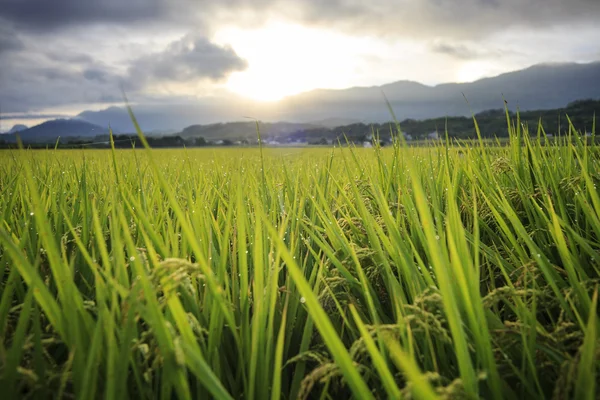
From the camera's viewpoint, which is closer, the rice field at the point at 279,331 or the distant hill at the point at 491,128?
A: the rice field at the point at 279,331

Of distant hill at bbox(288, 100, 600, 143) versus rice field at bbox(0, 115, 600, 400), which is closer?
rice field at bbox(0, 115, 600, 400)

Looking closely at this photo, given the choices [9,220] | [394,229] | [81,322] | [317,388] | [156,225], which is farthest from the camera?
[9,220]

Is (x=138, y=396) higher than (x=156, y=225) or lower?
lower

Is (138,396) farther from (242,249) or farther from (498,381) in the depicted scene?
(498,381)

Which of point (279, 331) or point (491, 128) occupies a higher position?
point (491, 128)

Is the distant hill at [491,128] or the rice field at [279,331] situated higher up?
the distant hill at [491,128]

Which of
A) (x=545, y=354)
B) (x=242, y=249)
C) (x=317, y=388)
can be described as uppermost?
(x=242, y=249)

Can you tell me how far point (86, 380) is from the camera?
0.63 metres

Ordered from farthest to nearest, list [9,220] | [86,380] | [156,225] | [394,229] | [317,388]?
1. [9,220]
2. [156,225]
3. [394,229]
4. [317,388]
5. [86,380]

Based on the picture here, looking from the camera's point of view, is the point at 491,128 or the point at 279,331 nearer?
the point at 279,331

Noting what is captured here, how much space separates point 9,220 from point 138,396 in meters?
1.32

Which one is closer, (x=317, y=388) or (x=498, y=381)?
(x=498, y=381)

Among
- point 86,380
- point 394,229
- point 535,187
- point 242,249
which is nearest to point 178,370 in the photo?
point 86,380

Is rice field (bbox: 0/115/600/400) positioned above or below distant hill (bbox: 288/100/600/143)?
below
